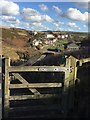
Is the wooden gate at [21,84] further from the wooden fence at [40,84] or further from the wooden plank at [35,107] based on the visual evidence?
the wooden plank at [35,107]

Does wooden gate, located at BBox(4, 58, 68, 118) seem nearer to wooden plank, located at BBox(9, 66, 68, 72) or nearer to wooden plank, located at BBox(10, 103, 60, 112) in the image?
wooden plank, located at BBox(9, 66, 68, 72)

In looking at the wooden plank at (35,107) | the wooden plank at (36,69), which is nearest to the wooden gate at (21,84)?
the wooden plank at (36,69)

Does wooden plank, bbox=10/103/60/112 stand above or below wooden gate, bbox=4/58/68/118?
below

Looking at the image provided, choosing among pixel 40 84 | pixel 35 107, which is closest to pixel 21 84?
pixel 40 84

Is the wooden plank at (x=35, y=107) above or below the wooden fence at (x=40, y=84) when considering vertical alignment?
below

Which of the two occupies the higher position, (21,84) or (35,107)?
(21,84)

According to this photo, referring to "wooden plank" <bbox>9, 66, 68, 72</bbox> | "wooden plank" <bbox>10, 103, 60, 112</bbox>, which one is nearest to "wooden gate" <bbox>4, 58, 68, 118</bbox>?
"wooden plank" <bbox>9, 66, 68, 72</bbox>

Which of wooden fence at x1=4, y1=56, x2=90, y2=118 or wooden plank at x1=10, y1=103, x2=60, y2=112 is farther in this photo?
wooden plank at x1=10, y1=103, x2=60, y2=112

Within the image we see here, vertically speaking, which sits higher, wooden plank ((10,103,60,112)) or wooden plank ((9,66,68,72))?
wooden plank ((9,66,68,72))

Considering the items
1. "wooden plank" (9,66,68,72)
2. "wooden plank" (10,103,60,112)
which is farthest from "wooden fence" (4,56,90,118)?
"wooden plank" (10,103,60,112)

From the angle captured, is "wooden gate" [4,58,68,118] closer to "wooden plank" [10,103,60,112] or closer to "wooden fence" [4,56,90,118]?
"wooden fence" [4,56,90,118]

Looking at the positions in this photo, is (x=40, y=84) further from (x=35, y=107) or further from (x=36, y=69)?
(x=35, y=107)

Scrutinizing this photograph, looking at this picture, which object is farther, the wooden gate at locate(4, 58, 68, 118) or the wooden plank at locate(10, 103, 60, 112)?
the wooden plank at locate(10, 103, 60, 112)

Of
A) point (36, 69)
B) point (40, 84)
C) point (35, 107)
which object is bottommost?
point (35, 107)
